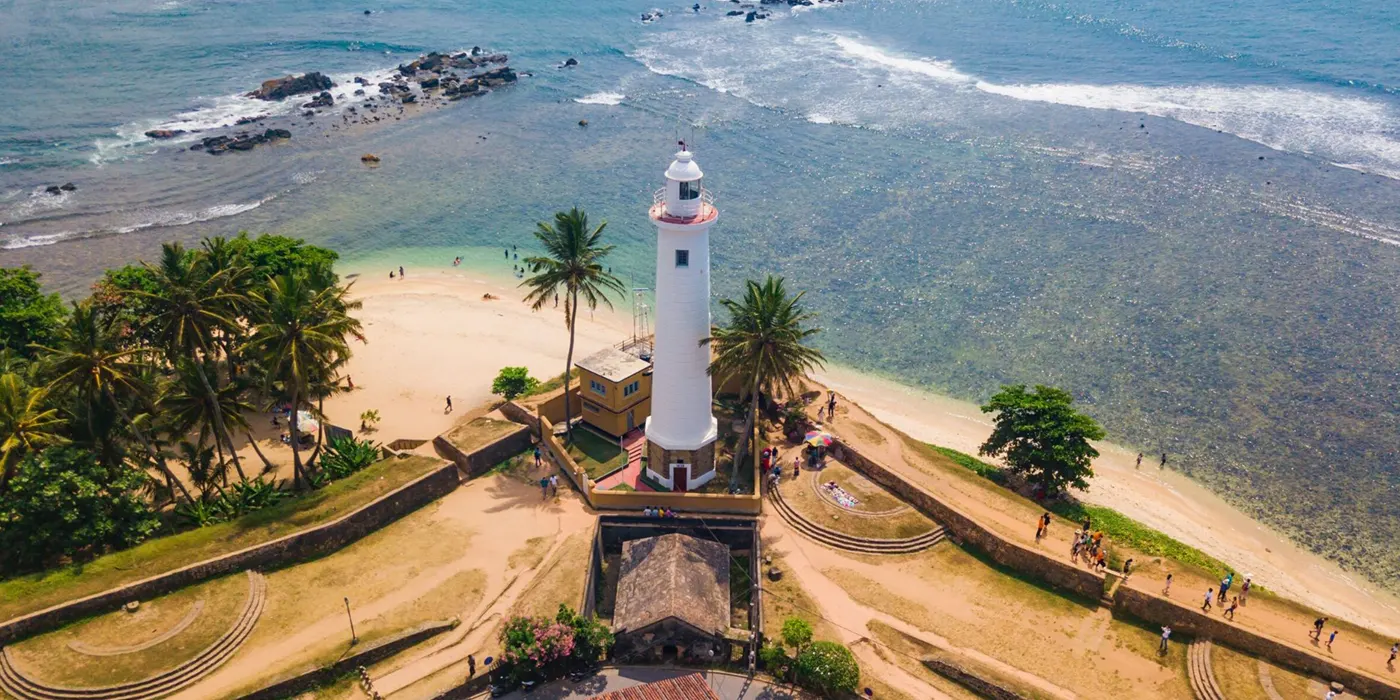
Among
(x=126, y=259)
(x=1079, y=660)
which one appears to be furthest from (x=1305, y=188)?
(x=126, y=259)

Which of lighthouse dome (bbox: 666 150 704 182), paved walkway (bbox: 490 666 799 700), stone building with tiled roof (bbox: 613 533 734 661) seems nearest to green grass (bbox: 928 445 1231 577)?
stone building with tiled roof (bbox: 613 533 734 661)

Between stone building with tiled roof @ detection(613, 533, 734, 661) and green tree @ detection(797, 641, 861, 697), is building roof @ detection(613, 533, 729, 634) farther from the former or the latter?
green tree @ detection(797, 641, 861, 697)

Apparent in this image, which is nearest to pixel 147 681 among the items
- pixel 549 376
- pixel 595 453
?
pixel 595 453

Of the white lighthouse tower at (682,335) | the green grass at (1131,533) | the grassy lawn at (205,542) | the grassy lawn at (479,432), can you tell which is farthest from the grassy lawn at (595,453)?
the green grass at (1131,533)

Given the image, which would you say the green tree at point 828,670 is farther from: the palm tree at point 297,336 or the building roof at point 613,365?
the palm tree at point 297,336

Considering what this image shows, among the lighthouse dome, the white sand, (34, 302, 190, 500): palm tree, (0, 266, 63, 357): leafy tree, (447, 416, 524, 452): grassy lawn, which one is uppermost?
the lighthouse dome
